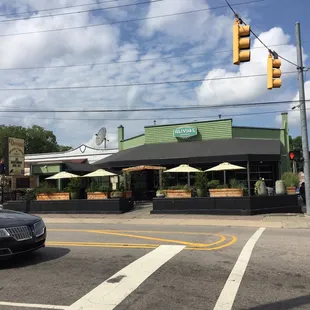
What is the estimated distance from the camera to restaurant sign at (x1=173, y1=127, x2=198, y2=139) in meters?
29.4

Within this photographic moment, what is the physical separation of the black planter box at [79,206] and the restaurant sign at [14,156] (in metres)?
3.35

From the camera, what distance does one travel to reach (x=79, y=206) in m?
22.1

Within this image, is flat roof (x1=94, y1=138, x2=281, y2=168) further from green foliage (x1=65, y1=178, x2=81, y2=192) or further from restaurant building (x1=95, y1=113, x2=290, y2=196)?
green foliage (x1=65, y1=178, x2=81, y2=192)

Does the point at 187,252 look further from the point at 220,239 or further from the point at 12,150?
the point at 12,150

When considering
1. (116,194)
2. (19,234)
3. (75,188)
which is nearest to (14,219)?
(19,234)

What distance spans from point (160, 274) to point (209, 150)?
20.2 m

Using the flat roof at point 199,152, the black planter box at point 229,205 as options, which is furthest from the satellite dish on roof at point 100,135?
the black planter box at point 229,205

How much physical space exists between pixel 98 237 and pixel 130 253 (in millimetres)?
3237

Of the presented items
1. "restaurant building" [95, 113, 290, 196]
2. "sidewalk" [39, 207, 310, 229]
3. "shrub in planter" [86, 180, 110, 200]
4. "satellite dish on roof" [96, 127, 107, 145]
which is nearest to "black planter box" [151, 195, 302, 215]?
"sidewalk" [39, 207, 310, 229]

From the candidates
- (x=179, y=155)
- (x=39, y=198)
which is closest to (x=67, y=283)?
(x=39, y=198)

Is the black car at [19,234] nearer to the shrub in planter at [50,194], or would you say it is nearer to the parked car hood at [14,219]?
the parked car hood at [14,219]

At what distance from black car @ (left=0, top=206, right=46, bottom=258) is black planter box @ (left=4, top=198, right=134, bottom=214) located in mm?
13325

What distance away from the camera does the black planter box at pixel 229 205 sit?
762 inches

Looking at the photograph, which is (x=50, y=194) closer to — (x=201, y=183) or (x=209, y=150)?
(x=201, y=183)
